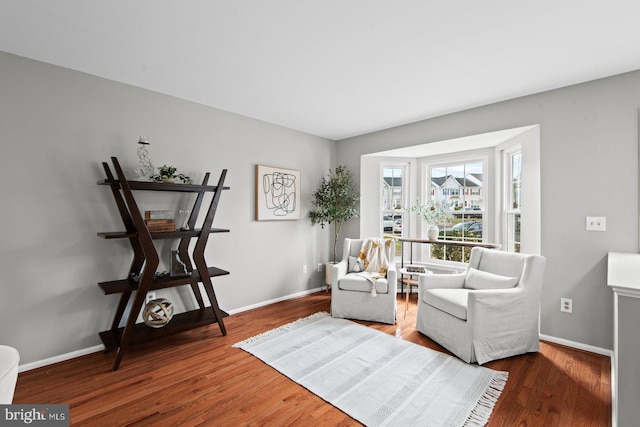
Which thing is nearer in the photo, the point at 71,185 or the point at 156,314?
the point at 71,185

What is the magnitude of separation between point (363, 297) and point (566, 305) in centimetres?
189

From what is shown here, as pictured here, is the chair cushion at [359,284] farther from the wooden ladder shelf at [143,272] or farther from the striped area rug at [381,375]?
the wooden ladder shelf at [143,272]

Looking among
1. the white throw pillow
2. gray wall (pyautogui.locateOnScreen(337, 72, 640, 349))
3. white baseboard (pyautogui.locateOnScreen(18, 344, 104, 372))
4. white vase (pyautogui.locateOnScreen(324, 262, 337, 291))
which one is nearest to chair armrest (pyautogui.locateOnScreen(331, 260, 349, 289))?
the white throw pillow

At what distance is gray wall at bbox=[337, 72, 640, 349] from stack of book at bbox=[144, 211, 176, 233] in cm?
355

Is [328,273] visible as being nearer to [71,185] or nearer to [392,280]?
[392,280]

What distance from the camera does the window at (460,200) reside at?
423cm

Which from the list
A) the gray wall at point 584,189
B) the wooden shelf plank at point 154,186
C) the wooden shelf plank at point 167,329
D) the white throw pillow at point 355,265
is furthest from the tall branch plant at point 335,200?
the gray wall at point 584,189

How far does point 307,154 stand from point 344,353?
2.84 m

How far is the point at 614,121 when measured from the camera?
2.61 meters

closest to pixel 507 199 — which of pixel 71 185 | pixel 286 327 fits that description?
pixel 286 327

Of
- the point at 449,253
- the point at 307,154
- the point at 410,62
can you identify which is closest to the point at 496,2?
the point at 410,62

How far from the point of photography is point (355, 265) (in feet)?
12.6

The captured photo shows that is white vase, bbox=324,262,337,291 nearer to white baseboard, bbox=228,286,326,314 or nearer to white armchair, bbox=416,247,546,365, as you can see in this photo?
white baseboard, bbox=228,286,326,314

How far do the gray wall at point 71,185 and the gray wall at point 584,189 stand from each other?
11.0 feet
